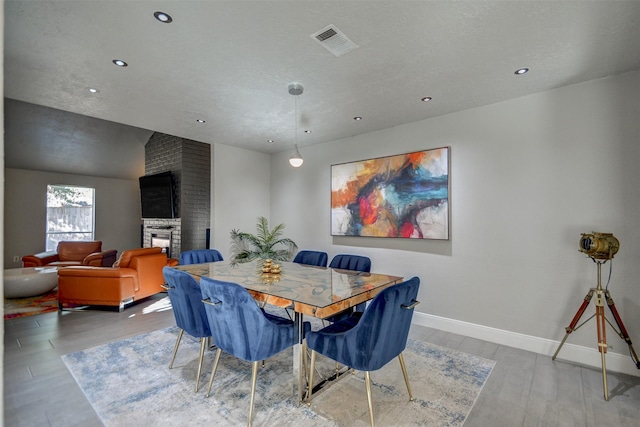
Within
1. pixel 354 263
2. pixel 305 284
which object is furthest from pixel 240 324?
pixel 354 263

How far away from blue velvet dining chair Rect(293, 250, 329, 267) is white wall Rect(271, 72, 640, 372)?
949 mm

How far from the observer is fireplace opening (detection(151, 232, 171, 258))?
6305mm

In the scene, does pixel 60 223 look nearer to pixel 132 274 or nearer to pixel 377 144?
pixel 132 274

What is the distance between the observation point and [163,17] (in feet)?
6.37

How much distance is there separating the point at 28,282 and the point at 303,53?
554 centimetres

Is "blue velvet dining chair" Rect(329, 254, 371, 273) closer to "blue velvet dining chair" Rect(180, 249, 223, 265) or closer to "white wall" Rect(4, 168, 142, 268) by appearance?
"blue velvet dining chair" Rect(180, 249, 223, 265)

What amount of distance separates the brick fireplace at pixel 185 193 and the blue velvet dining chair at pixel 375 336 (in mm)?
4903

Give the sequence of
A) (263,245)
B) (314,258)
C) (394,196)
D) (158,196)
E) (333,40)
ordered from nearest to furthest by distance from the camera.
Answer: (333,40) < (314,258) < (394,196) < (263,245) < (158,196)

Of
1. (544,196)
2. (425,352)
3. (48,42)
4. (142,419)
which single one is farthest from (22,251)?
(544,196)

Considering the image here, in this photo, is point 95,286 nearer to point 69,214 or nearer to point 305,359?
point 305,359

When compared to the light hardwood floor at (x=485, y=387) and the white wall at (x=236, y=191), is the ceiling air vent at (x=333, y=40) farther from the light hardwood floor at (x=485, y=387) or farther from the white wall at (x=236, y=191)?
the white wall at (x=236, y=191)

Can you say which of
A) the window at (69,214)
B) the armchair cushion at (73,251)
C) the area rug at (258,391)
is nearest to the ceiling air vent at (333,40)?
the area rug at (258,391)

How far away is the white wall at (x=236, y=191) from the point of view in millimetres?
5059

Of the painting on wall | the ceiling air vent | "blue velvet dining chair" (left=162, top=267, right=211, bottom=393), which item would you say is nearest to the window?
the painting on wall
